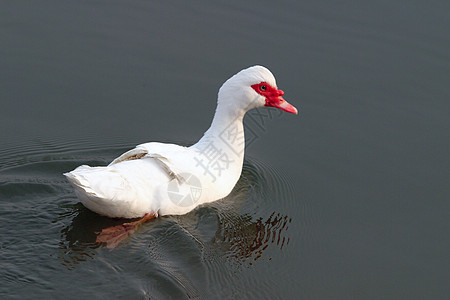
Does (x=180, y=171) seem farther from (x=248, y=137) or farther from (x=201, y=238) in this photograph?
(x=248, y=137)

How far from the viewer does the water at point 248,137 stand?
6.34 m

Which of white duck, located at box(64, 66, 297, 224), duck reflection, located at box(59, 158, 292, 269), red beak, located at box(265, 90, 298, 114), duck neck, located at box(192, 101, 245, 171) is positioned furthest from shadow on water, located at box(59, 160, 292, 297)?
red beak, located at box(265, 90, 298, 114)

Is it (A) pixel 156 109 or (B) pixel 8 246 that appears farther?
(A) pixel 156 109

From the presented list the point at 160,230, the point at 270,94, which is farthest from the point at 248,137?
the point at 160,230

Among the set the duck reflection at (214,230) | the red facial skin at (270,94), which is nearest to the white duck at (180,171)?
the red facial skin at (270,94)

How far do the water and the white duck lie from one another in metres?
0.23

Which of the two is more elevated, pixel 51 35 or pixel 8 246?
pixel 51 35

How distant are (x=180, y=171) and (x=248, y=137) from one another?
2284mm

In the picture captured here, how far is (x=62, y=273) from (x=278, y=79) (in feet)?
16.7

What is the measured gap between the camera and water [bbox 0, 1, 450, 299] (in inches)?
249

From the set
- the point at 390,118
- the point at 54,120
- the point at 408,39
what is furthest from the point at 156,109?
the point at 408,39

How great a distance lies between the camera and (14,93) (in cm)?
899

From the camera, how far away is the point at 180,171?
7023 millimetres

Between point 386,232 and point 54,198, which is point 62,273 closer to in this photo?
point 54,198
